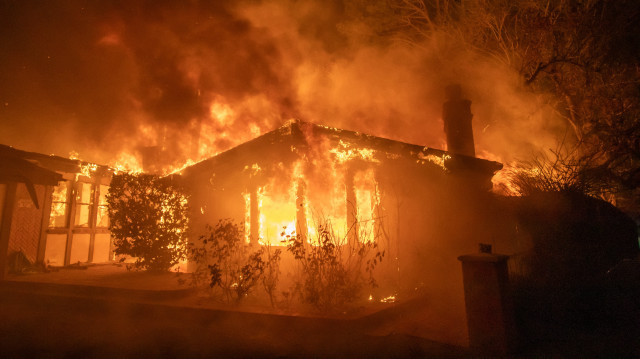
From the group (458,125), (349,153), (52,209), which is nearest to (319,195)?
(349,153)

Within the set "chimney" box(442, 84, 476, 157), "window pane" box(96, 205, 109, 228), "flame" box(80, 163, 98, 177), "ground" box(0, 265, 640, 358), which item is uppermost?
"chimney" box(442, 84, 476, 157)

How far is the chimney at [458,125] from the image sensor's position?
12828mm

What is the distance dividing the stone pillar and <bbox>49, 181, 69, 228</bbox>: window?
13866mm

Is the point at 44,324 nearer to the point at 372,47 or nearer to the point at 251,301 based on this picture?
the point at 251,301

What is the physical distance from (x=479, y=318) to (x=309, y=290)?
2.86 metres

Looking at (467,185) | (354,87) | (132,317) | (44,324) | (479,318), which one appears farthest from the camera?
(354,87)

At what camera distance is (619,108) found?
10.9 m

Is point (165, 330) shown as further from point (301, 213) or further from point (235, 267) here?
point (301, 213)

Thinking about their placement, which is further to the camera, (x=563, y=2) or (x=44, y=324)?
(x=563, y=2)

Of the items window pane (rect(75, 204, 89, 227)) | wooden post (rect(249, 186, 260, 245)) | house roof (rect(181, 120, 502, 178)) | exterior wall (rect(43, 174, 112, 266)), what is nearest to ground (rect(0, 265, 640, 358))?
wooden post (rect(249, 186, 260, 245))

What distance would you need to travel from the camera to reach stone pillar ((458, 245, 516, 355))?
4921 mm

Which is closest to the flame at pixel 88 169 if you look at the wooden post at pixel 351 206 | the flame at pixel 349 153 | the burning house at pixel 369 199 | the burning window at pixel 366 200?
the burning house at pixel 369 199

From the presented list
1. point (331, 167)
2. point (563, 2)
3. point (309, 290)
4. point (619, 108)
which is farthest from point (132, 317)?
point (563, 2)

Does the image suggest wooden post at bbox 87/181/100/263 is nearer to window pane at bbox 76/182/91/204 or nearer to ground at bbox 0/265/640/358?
window pane at bbox 76/182/91/204
